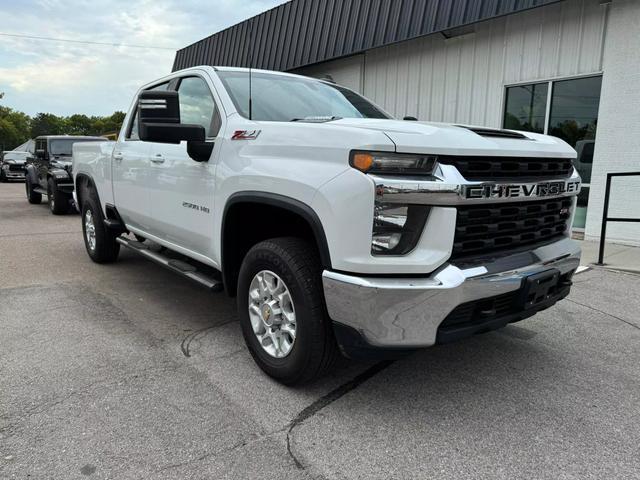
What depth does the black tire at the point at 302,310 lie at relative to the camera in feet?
8.80

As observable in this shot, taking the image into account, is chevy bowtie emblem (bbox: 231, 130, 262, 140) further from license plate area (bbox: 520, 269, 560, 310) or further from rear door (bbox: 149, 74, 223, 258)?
license plate area (bbox: 520, 269, 560, 310)

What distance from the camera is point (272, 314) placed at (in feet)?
9.79

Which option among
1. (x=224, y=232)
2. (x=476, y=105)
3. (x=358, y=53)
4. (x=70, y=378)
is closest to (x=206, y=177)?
(x=224, y=232)

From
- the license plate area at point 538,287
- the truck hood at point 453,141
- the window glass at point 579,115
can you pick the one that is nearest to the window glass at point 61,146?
the window glass at point 579,115

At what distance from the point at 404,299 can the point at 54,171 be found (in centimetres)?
1086

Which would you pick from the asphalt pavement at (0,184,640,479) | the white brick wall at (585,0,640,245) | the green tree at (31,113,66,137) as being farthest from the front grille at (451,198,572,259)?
the green tree at (31,113,66,137)

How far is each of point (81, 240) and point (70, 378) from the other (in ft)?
17.9

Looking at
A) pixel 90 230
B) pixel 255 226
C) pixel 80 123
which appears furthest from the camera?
pixel 80 123

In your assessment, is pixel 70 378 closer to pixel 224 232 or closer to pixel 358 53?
pixel 224 232

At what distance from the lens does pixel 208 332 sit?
13.0 ft

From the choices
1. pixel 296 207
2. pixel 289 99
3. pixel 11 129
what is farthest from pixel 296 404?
pixel 11 129

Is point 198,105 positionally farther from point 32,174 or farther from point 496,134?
point 32,174

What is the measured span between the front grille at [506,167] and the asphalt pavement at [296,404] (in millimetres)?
1285

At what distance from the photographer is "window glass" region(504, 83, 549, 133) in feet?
28.0
